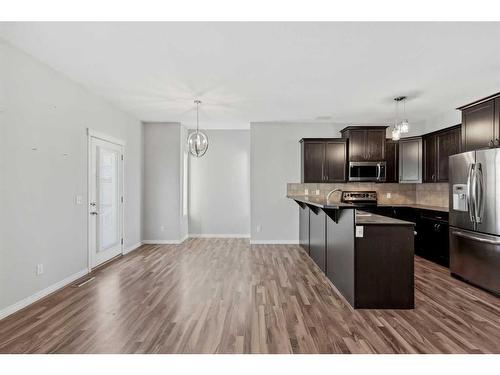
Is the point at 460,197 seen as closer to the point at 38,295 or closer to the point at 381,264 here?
the point at 381,264

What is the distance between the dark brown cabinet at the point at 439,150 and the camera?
513 centimetres

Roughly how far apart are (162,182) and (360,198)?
4367 mm

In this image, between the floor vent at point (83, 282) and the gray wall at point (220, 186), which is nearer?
the floor vent at point (83, 282)

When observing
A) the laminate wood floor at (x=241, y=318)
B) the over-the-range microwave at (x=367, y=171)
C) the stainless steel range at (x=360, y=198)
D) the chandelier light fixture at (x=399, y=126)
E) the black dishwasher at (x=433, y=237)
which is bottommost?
the laminate wood floor at (x=241, y=318)

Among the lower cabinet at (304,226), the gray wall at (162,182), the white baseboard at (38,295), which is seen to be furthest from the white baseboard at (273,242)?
the white baseboard at (38,295)

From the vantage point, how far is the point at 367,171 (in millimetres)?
6285

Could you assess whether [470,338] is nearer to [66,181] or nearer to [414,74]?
[414,74]

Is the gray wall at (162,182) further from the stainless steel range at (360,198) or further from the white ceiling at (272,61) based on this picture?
the stainless steel range at (360,198)

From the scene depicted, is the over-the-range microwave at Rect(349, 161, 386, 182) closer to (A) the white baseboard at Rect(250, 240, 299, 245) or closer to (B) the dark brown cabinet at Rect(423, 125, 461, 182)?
(B) the dark brown cabinet at Rect(423, 125, 461, 182)

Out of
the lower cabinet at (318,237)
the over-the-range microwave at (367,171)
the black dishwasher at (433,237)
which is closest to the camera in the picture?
the lower cabinet at (318,237)

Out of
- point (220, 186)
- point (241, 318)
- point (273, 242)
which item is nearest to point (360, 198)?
point (273, 242)

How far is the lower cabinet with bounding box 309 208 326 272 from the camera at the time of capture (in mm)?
4355

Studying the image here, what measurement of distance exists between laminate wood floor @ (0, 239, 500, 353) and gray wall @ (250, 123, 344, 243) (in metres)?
2.13

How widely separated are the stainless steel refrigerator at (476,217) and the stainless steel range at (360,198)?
2.25 m
